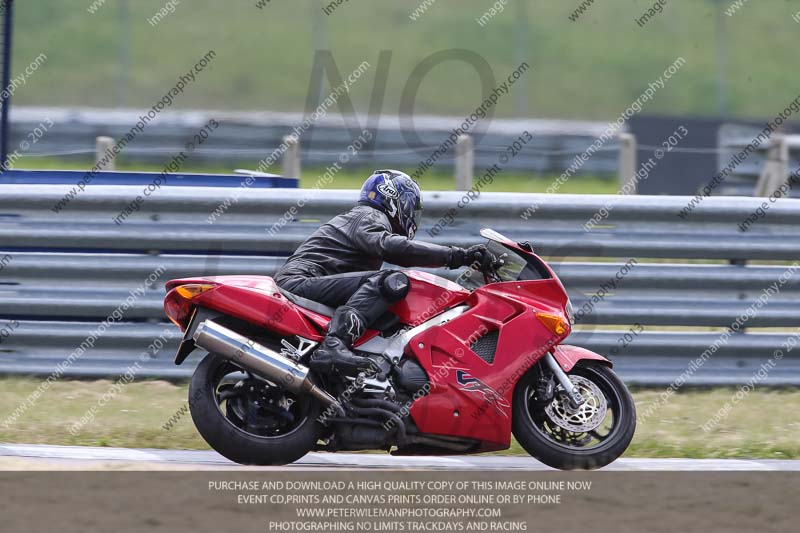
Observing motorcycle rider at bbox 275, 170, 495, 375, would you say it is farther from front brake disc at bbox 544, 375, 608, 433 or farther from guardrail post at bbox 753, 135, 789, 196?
guardrail post at bbox 753, 135, 789, 196

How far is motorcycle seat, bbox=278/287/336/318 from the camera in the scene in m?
6.34

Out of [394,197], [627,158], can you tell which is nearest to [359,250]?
[394,197]

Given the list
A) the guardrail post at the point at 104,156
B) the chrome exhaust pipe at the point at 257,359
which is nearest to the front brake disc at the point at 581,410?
the chrome exhaust pipe at the point at 257,359

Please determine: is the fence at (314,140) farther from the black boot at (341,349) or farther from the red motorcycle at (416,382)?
the black boot at (341,349)

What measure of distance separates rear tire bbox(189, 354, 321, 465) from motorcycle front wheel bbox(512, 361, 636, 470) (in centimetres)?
106

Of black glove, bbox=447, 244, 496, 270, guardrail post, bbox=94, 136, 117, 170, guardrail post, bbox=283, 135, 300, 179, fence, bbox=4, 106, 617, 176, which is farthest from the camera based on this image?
fence, bbox=4, 106, 617, 176

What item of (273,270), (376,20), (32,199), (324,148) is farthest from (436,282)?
(376,20)

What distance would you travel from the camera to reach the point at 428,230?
8359 millimetres

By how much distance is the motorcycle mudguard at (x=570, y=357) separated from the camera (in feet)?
20.7

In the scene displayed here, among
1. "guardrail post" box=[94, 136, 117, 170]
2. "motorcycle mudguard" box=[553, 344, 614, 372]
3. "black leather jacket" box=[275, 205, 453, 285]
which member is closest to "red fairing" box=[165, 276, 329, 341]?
"black leather jacket" box=[275, 205, 453, 285]

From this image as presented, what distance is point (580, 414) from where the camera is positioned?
20.7ft

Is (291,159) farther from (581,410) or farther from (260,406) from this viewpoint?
(581,410)

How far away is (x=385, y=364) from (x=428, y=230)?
7.25 ft
